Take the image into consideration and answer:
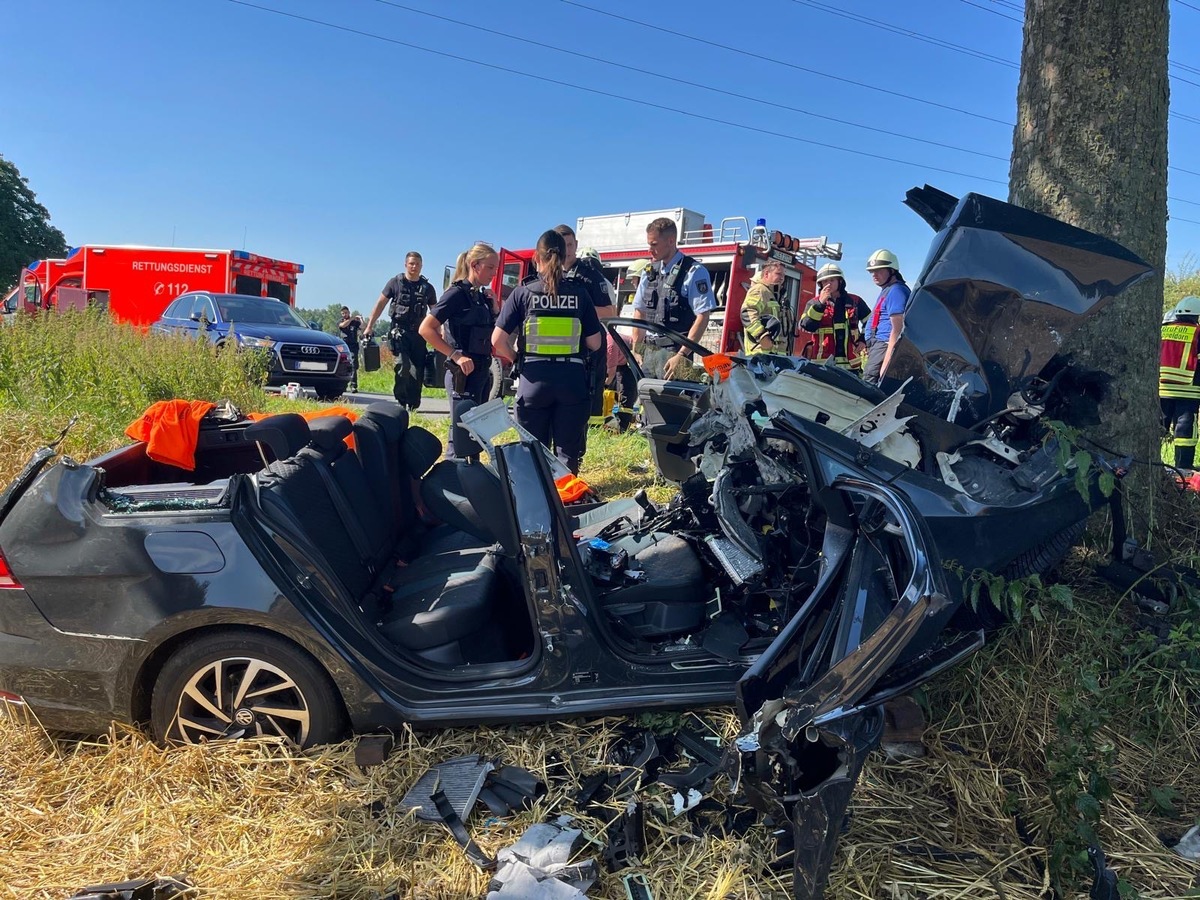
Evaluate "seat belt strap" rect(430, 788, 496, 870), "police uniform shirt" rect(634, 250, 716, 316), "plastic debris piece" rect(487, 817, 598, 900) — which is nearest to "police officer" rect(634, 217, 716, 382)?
"police uniform shirt" rect(634, 250, 716, 316)

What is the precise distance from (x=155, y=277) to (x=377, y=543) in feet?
53.6

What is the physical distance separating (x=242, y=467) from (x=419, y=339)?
528 cm

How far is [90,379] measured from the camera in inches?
266

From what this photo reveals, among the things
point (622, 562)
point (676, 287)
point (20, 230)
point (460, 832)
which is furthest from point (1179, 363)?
point (20, 230)

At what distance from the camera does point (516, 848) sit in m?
2.17

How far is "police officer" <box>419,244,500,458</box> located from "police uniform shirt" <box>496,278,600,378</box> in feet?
2.73

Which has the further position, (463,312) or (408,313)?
(408,313)

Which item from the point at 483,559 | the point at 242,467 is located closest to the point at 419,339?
the point at 242,467

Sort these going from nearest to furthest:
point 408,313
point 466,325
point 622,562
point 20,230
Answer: point 622,562, point 466,325, point 408,313, point 20,230

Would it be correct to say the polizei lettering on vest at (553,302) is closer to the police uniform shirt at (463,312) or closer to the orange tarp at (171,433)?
the police uniform shirt at (463,312)

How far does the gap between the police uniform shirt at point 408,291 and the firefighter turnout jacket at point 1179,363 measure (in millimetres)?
7246

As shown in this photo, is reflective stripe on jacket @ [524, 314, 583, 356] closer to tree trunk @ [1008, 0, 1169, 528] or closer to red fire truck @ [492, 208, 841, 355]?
tree trunk @ [1008, 0, 1169, 528]

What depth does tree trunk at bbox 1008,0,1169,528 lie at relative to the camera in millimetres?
3391

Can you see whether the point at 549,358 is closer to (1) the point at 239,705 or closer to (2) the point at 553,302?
(2) the point at 553,302
